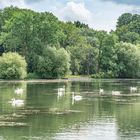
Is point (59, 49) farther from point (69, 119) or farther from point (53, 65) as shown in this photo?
point (69, 119)

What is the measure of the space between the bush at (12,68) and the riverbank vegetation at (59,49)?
0.47 meters

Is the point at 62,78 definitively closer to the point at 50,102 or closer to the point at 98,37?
the point at 98,37

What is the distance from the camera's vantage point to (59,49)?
131875 mm

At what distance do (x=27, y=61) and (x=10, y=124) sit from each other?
89.2m

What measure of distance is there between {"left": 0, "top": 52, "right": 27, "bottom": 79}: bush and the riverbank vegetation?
1.55ft

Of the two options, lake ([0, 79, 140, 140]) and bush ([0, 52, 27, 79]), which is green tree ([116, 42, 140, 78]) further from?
lake ([0, 79, 140, 140])

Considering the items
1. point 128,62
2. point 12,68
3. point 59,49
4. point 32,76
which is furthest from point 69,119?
point 128,62

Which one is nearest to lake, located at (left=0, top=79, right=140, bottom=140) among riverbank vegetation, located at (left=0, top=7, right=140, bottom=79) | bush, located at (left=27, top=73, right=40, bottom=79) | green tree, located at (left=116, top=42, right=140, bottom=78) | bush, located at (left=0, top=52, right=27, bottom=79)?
bush, located at (left=0, top=52, right=27, bottom=79)

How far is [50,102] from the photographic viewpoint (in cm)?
6506

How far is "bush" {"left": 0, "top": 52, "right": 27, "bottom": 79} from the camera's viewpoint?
386 ft

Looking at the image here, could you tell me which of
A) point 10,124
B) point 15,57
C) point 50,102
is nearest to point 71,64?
point 15,57

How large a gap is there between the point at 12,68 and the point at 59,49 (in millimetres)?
18539

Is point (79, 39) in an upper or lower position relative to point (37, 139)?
upper

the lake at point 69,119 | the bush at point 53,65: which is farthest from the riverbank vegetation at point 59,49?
the lake at point 69,119
